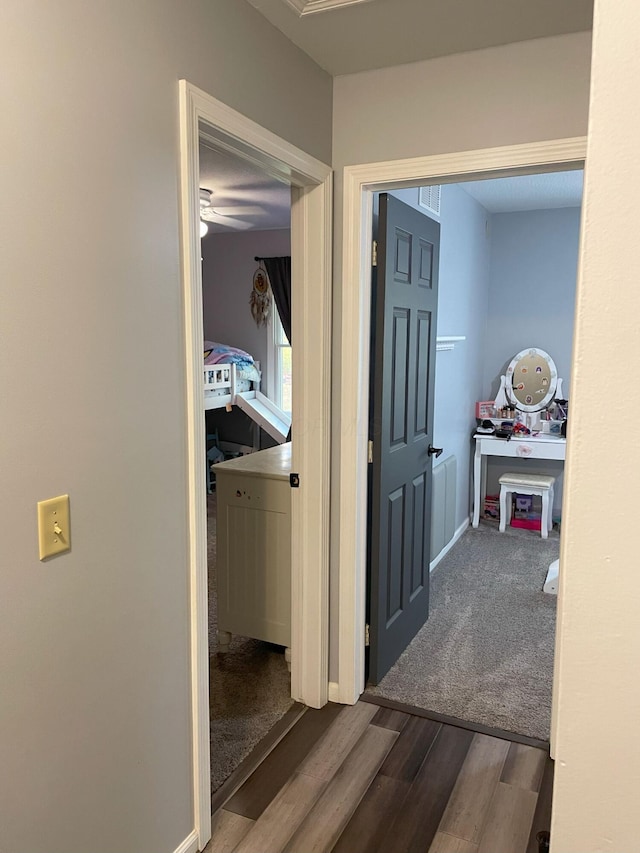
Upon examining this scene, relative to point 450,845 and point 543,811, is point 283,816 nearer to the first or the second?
point 450,845

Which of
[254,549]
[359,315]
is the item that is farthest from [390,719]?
[359,315]

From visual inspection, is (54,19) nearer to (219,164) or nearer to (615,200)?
(615,200)

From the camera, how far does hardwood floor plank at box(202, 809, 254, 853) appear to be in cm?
195

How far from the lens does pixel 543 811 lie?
2.12 meters

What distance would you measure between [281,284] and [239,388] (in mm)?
1170

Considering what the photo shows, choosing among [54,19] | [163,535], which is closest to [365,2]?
[54,19]

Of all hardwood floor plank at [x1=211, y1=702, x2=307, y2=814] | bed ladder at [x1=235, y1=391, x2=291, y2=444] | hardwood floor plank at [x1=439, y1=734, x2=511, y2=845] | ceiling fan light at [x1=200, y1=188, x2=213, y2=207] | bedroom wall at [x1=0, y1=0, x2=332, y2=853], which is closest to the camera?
bedroom wall at [x1=0, y1=0, x2=332, y2=853]

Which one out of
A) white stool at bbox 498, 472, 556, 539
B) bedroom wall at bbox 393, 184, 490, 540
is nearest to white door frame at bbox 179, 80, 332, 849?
bedroom wall at bbox 393, 184, 490, 540

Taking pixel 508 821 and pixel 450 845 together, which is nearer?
pixel 450 845

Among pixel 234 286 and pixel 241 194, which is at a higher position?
pixel 241 194

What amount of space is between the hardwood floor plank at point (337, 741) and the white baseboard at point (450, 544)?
56.5 inches

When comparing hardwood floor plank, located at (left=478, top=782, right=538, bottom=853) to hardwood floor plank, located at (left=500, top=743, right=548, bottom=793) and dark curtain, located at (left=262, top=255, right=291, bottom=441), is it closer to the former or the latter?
hardwood floor plank, located at (left=500, top=743, right=548, bottom=793)

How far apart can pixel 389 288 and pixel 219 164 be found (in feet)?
5.49

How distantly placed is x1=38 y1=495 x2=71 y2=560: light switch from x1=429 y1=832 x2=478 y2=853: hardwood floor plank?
1452 millimetres
